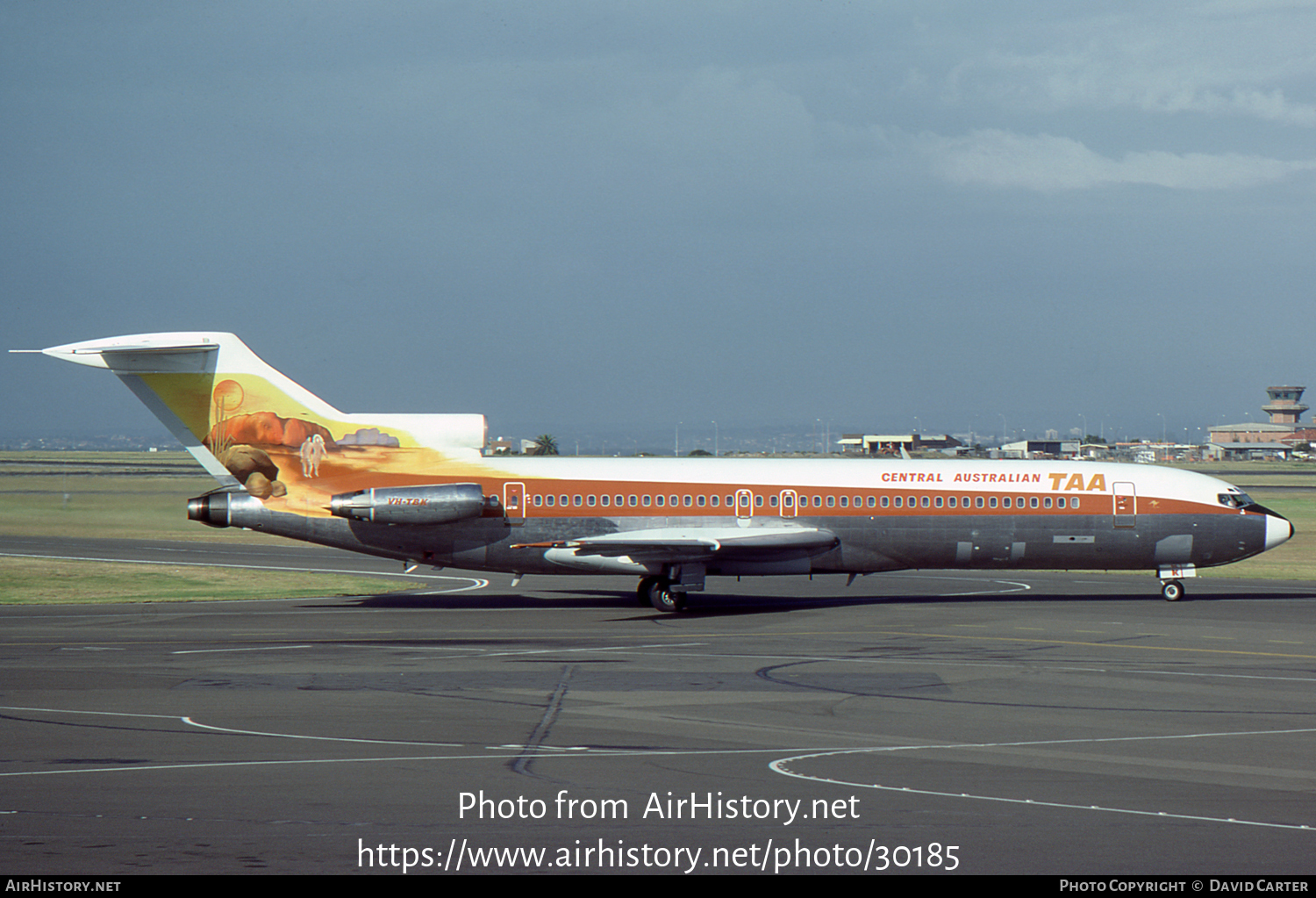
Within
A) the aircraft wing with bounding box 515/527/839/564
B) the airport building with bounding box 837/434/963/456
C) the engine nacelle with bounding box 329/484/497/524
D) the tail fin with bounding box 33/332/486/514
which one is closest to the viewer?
the aircraft wing with bounding box 515/527/839/564

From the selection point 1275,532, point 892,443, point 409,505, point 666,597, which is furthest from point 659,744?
point 892,443

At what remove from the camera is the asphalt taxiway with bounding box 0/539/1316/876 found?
1084cm

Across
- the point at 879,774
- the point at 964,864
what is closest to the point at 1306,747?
the point at 879,774

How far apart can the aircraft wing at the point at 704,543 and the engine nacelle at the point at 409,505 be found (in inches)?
80.5

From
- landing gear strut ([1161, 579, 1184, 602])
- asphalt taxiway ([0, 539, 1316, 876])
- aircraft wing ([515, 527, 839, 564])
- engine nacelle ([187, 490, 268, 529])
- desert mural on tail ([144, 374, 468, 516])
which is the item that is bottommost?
landing gear strut ([1161, 579, 1184, 602])

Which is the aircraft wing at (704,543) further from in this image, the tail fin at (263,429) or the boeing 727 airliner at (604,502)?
the tail fin at (263,429)

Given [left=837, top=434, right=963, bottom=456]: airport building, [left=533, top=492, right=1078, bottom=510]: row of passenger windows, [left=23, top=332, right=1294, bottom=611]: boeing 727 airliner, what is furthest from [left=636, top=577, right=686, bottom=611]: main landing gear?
[left=837, top=434, right=963, bottom=456]: airport building

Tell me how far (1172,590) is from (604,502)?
16.5 meters

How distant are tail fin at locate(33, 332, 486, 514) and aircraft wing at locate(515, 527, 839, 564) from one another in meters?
→ 4.41

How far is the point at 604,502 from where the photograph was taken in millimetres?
33656

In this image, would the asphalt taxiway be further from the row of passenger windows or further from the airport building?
the airport building

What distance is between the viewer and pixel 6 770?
547 inches

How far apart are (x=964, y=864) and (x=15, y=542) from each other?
2204 inches

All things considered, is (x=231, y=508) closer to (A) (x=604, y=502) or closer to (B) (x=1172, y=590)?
(A) (x=604, y=502)
